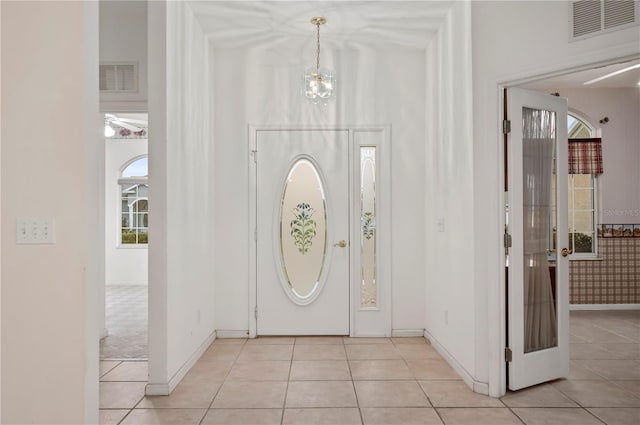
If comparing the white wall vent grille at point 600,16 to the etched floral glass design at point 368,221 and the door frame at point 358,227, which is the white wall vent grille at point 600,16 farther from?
the etched floral glass design at point 368,221

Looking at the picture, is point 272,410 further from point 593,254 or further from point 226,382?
point 593,254

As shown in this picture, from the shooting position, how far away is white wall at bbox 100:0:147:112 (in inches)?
154

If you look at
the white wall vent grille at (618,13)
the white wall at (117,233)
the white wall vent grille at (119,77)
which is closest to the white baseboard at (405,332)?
the white wall vent grille at (618,13)

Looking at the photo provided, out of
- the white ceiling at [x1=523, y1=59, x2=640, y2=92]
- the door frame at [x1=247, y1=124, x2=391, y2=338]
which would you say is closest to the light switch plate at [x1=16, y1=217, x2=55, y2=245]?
the door frame at [x1=247, y1=124, x2=391, y2=338]

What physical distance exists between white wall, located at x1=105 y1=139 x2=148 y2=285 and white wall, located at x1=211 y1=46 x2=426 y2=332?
14.5ft

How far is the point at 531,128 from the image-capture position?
2.95 meters

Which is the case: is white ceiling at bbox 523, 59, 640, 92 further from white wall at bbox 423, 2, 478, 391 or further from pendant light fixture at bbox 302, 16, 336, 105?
pendant light fixture at bbox 302, 16, 336, 105

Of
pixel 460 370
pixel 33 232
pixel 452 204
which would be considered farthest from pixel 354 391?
pixel 33 232

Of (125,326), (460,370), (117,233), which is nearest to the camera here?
(460,370)

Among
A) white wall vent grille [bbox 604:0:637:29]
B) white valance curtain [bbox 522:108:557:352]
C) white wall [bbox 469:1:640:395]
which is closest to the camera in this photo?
white wall vent grille [bbox 604:0:637:29]

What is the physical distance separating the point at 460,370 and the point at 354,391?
867mm

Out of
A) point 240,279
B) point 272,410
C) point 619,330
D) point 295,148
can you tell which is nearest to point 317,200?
point 295,148

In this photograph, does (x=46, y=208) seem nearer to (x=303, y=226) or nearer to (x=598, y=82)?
(x=303, y=226)

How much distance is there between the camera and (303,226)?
4.25 metres
